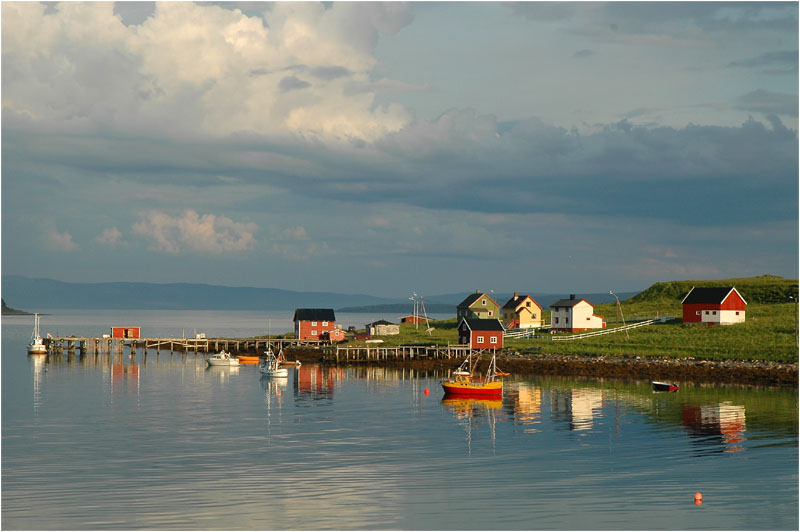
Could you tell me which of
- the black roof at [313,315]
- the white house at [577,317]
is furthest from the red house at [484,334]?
the black roof at [313,315]

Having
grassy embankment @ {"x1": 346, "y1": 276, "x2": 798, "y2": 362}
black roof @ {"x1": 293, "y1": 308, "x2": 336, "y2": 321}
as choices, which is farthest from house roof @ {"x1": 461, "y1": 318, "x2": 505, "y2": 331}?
black roof @ {"x1": 293, "y1": 308, "x2": 336, "y2": 321}

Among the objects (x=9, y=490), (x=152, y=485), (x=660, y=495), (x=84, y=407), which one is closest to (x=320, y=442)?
(x=152, y=485)

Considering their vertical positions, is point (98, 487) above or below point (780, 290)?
below

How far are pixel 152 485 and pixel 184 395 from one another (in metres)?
38.9

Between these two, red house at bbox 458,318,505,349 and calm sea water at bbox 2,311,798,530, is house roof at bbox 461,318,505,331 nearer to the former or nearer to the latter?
red house at bbox 458,318,505,349

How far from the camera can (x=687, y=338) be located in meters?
100

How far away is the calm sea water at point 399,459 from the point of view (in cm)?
3325

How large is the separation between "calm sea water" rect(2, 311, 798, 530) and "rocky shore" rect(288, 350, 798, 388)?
5129 millimetres

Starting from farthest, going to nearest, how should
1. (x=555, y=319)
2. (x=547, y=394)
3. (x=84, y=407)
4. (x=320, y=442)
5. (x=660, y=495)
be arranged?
(x=555, y=319) → (x=547, y=394) → (x=84, y=407) → (x=320, y=442) → (x=660, y=495)

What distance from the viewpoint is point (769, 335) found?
9675 cm

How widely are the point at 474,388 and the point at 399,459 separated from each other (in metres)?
28.8

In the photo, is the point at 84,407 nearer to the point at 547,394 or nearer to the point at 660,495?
the point at 547,394

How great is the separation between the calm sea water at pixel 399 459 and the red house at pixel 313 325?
4964 centimetres

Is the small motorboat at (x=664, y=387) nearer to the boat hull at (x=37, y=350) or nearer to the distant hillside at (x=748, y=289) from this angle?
the distant hillside at (x=748, y=289)
